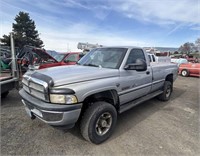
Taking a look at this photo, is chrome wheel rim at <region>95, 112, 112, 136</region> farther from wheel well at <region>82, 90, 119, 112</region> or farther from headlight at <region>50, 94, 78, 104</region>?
headlight at <region>50, 94, 78, 104</region>

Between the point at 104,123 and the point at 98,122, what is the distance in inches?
5.7

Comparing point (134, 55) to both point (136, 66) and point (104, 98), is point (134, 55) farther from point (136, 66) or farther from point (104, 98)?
point (104, 98)

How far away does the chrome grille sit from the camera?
2.42 m

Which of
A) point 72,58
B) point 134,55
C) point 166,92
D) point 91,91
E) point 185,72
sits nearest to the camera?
point 91,91

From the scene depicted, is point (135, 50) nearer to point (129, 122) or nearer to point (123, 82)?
point (123, 82)

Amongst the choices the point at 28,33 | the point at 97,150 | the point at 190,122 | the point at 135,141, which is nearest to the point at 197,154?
the point at 135,141

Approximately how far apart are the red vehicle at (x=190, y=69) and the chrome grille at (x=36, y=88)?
12486 millimetres

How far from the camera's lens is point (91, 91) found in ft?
8.40

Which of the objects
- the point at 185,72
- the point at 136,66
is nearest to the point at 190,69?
the point at 185,72

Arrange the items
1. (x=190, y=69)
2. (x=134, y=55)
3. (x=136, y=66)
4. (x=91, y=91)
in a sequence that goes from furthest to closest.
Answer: (x=190, y=69) → (x=134, y=55) → (x=136, y=66) → (x=91, y=91)

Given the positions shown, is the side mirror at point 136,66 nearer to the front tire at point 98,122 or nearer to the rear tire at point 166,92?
the front tire at point 98,122

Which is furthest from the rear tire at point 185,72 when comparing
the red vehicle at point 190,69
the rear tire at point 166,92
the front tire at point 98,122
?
the front tire at point 98,122

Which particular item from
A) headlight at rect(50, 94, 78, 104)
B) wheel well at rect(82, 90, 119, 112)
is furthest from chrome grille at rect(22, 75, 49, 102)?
wheel well at rect(82, 90, 119, 112)

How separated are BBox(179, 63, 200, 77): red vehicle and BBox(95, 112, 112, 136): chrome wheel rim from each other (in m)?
11.5
